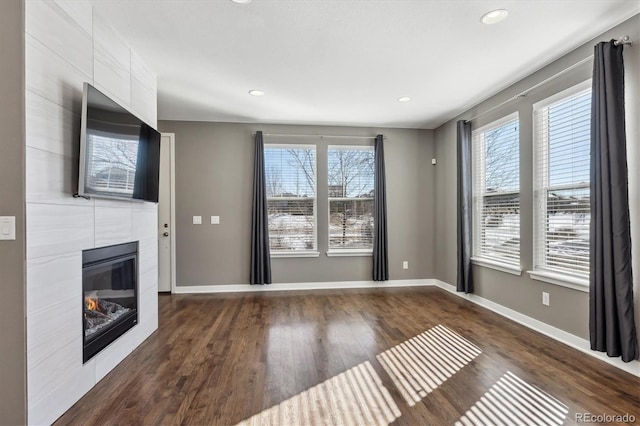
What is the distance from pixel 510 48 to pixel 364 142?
2.61m

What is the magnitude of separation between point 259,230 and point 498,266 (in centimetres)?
323

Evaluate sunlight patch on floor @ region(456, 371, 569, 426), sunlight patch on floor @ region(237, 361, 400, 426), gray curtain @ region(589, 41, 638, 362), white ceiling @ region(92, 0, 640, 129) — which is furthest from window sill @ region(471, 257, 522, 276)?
sunlight patch on floor @ region(237, 361, 400, 426)

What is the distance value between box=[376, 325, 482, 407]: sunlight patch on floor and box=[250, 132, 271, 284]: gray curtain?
2517mm

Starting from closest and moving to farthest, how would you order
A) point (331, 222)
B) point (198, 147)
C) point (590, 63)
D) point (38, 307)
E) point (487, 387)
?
point (38, 307) < point (487, 387) < point (590, 63) < point (198, 147) < point (331, 222)

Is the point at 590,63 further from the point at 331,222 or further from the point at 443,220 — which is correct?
the point at 331,222

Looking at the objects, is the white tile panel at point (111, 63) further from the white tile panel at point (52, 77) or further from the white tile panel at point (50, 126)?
the white tile panel at point (50, 126)

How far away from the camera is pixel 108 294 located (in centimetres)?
247

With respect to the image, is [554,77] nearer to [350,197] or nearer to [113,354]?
[350,197]

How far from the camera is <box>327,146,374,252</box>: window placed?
5.12 meters

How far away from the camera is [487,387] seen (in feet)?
6.97

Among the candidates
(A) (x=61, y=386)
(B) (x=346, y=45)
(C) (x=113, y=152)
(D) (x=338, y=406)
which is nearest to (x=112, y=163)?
(C) (x=113, y=152)

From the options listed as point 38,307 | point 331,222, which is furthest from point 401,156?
point 38,307

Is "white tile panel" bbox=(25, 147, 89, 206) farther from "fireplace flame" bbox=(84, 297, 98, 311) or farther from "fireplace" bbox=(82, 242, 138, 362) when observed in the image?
"fireplace flame" bbox=(84, 297, 98, 311)

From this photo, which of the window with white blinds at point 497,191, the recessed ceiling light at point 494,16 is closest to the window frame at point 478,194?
the window with white blinds at point 497,191
